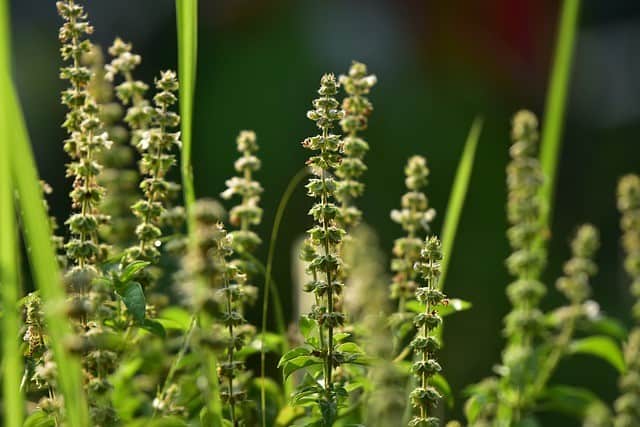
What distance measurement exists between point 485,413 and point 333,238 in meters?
0.46

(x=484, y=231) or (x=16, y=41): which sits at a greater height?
(x=16, y=41)

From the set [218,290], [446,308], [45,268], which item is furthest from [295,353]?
[45,268]

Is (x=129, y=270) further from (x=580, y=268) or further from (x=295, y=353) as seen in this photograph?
(x=580, y=268)

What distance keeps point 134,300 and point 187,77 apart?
23 cm

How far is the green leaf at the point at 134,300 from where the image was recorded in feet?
2.96

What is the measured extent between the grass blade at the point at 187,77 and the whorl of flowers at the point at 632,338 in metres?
0.63

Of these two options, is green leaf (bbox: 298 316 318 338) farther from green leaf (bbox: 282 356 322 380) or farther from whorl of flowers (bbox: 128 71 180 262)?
whorl of flowers (bbox: 128 71 180 262)

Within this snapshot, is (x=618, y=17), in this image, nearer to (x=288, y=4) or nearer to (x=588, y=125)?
(x=588, y=125)

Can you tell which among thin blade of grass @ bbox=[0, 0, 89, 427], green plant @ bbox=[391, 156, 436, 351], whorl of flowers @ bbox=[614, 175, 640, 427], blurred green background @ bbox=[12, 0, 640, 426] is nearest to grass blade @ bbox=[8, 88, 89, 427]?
thin blade of grass @ bbox=[0, 0, 89, 427]

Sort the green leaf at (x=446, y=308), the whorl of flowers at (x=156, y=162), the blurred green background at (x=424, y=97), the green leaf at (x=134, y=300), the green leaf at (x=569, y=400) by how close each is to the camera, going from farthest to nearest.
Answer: the blurred green background at (x=424, y=97)
the green leaf at (x=569, y=400)
the green leaf at (x=446, y=308)
the whorl of flowers at (x=156, y=162)
the green leaf at (x=134, y=300)

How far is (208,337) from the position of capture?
0.64 meters

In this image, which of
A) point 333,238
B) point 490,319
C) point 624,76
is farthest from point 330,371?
point 624,76

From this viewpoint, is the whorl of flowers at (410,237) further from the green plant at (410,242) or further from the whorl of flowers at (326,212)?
the whorl of flowers at (326,212)

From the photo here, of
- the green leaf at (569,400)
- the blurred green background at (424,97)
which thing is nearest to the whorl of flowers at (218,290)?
the green leaf at (569,400)
